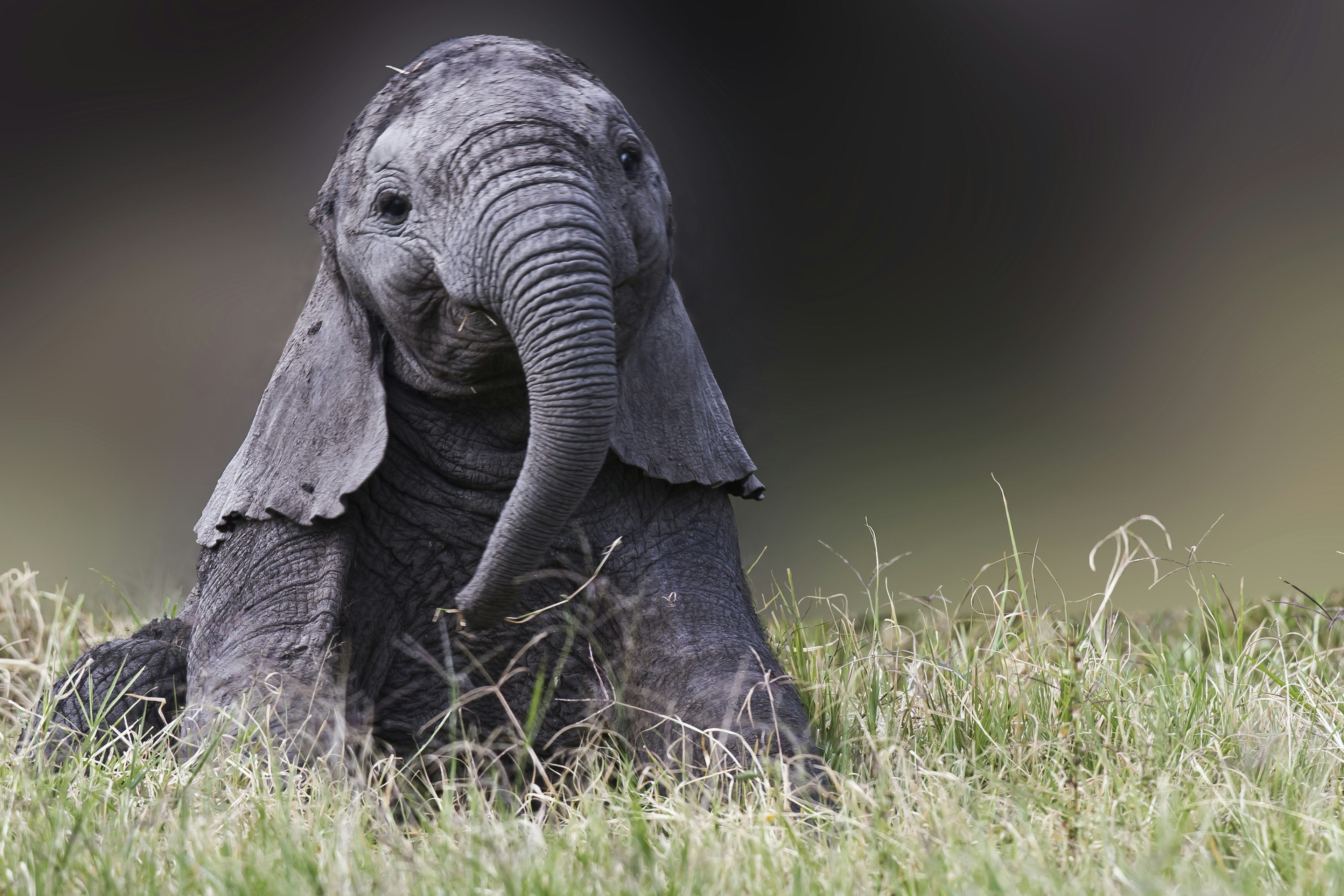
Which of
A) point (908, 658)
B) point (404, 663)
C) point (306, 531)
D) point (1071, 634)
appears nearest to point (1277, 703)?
point (1071, 634)

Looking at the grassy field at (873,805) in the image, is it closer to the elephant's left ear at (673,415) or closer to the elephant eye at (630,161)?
the elephant's left ear at (673,415)

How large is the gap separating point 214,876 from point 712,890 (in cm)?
76

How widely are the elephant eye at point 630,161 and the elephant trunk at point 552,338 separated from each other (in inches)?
9.2

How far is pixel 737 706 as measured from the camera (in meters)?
2.94

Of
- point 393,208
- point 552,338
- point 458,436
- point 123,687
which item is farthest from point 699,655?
point 123,687

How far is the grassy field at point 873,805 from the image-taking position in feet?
6.98

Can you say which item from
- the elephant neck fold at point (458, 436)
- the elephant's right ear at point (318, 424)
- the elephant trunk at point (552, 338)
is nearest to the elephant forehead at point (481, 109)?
the elephant trunk at point (552, 338)

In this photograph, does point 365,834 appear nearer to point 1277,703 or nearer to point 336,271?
point 336,271

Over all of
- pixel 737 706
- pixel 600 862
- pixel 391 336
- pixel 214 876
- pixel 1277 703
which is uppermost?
pixel 391 336

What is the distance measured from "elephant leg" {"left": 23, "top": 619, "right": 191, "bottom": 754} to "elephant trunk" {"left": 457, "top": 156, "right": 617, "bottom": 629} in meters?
1.15

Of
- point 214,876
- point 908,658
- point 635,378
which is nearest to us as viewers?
point 214,876

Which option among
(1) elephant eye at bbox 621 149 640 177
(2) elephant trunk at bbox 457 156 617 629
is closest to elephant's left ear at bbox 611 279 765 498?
(1) elephant eye at bbox 621 149 640 177

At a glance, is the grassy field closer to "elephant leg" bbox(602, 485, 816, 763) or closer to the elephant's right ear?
"elephant leg" bbox(602, 485, 816, 763)

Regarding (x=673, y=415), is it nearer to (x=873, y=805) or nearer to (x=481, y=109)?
(x=481, y=109)
